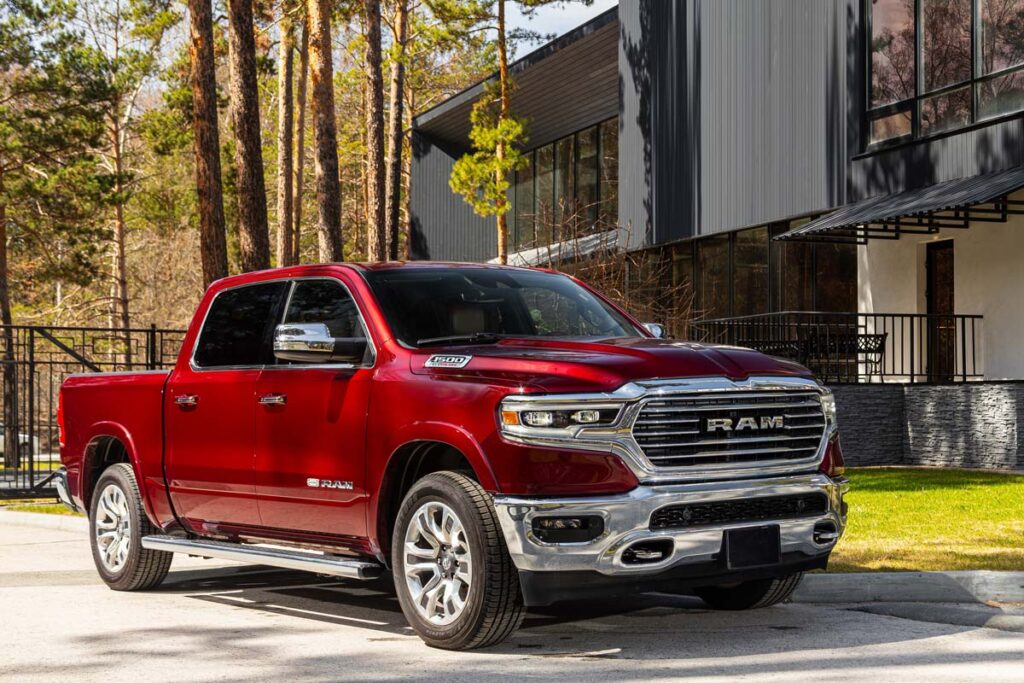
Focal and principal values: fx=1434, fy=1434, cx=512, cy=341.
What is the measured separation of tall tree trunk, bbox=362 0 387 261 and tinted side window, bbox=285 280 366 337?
67.3 feet

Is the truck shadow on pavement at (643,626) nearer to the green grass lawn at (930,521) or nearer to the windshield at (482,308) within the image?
the green grass lawn at (930,521)

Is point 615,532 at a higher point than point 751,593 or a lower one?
higher

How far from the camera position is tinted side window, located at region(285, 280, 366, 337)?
864 centimetres

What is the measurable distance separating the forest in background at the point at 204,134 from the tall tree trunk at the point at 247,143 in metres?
0.03

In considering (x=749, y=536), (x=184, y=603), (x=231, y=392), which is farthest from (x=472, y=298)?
(x=184, y=603)

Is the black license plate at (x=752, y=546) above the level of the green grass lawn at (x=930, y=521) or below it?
above

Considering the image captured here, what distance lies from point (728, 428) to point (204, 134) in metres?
17.5

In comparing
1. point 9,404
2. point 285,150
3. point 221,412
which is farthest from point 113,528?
point 285,150

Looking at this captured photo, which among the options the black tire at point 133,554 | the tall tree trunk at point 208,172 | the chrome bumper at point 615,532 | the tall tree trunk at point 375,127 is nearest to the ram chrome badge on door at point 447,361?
the chrome bumper at point 615,532

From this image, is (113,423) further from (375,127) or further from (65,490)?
(375,127)

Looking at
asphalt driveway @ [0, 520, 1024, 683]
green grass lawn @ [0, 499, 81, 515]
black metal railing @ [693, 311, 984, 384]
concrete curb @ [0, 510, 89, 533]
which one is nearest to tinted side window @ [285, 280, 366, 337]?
asphalt driveway @ [0, 520, 1024, 683]

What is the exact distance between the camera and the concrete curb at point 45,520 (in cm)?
1544

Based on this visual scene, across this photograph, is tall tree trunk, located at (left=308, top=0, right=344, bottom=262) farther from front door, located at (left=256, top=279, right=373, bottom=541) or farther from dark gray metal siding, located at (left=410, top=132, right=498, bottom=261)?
dark gray metal siding, located at (left=410, top=132, right=498, bottom=261)

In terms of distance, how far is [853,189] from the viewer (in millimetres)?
23359
